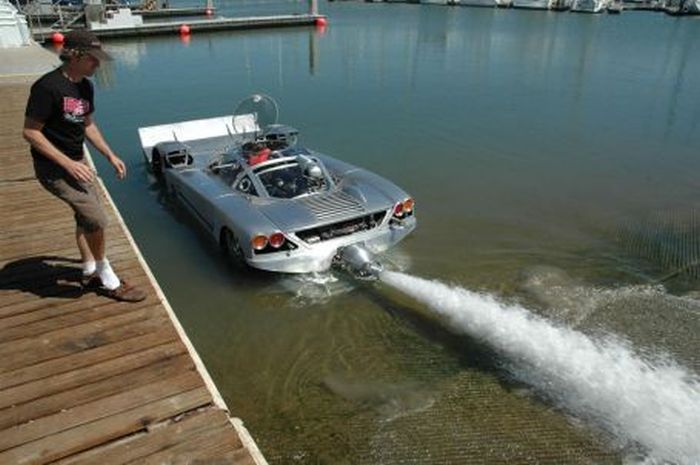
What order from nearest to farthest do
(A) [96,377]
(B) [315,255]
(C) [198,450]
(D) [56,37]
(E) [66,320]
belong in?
(C) [198,450] → (A) [96,377] → (E) [66,320] → (B) [315,255] → (D) [56,37]

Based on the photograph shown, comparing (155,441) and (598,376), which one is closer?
(155,441)

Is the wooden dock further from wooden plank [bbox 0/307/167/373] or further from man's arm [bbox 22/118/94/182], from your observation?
man's arm [bbox 22/118/94/182]

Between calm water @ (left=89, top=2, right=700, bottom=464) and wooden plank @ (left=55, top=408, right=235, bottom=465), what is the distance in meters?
1.43

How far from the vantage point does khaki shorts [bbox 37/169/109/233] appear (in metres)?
4.89

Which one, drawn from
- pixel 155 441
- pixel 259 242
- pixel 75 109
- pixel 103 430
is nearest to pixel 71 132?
pixel 75 109

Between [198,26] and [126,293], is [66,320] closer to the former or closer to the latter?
[126,293]

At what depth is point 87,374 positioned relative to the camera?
4488 millimetres

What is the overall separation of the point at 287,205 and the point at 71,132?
375 centimetres

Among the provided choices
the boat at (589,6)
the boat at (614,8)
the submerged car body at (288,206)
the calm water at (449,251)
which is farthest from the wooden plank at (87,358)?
the boat at (614,8)

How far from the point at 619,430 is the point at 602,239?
5239mm

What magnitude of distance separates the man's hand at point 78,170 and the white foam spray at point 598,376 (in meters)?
4.52

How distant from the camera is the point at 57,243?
22.1ft

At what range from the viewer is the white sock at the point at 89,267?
18.1ft

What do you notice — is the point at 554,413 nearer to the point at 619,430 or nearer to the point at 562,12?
the point at 619,430
